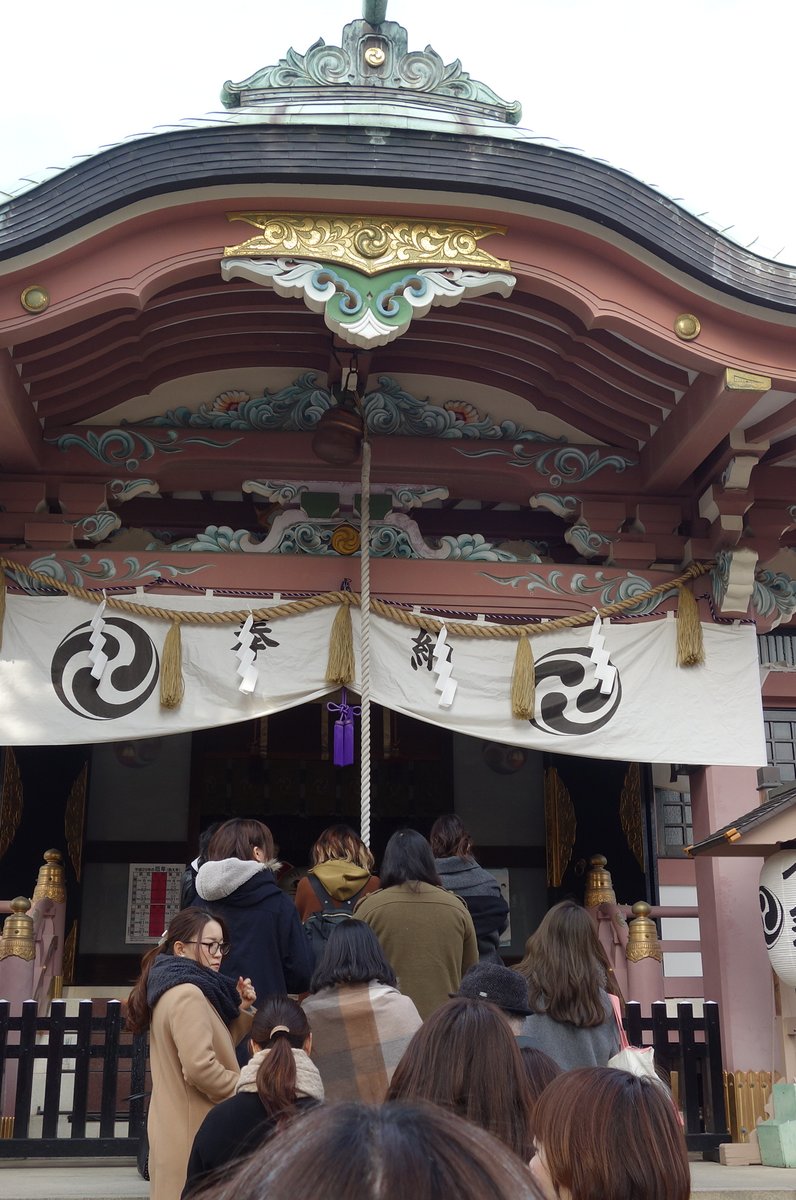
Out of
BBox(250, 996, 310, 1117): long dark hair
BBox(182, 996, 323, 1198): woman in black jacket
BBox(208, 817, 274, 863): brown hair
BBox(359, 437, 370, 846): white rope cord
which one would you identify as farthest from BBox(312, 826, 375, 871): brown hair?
BBox(182, 996, 323, 1198): woman in black jacket

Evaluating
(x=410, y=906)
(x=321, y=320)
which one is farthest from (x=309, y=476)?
(x=410, y=906)

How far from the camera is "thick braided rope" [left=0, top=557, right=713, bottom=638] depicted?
653 cm

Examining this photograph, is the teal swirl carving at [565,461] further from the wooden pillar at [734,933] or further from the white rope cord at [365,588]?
the wooden pillar at [734,933]

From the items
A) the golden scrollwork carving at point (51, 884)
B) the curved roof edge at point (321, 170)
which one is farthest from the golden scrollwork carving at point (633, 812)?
the curved roof edge at point (321, 170)

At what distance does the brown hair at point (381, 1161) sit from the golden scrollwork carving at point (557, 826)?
7.97 meters

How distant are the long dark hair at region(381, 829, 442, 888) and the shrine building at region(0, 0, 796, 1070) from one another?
5.62 ft

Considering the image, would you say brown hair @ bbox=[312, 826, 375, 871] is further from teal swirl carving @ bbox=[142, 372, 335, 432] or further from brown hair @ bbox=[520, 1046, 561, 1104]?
teal swirl carving @ bbox=[142, 372, 335, 432]

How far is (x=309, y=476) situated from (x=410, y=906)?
10.8 feet

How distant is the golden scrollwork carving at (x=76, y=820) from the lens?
8.60 m

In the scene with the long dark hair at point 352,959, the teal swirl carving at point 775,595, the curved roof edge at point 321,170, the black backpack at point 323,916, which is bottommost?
the long dark hair at point 352,959

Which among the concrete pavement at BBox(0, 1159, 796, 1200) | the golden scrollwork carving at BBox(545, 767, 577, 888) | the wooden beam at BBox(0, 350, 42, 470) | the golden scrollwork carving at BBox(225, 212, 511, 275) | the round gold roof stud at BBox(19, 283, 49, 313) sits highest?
the golden scrollwork carving at BBox(225, 212, 511, 275)

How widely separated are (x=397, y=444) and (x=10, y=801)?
3.72m

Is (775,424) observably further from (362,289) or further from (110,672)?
(110,672)

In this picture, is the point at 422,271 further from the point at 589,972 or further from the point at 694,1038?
the point at 694,1038
